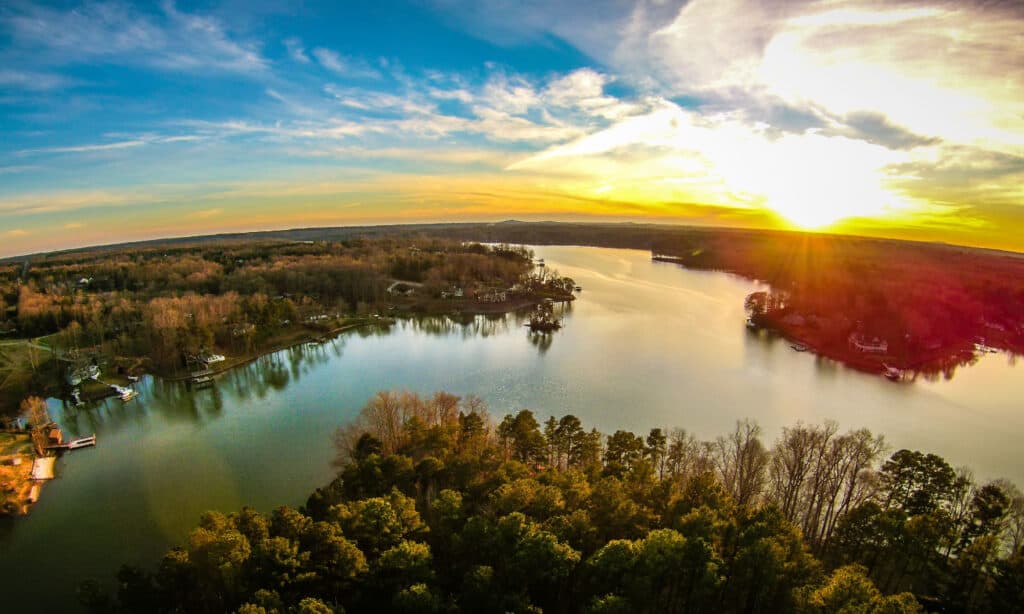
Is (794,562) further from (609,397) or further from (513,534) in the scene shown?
(609,397)

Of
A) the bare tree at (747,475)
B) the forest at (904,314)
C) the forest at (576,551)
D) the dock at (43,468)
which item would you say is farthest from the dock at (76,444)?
the forest at (904,314)

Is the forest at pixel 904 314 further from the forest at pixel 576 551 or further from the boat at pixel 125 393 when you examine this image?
the boat at pixel 125 393

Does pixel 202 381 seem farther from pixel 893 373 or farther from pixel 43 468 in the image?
pixel 893 373

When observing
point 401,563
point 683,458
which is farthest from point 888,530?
point 401,563

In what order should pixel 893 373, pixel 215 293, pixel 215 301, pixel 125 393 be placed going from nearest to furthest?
pixel 125 393, pixel 893 373, pixel 215 301, pixel 215 293

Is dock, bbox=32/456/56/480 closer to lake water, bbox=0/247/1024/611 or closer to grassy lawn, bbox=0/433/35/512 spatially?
grassy lawn, bbox=0/433/35/512

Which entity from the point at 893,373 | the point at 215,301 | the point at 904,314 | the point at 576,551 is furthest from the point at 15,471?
the point at 904,314
